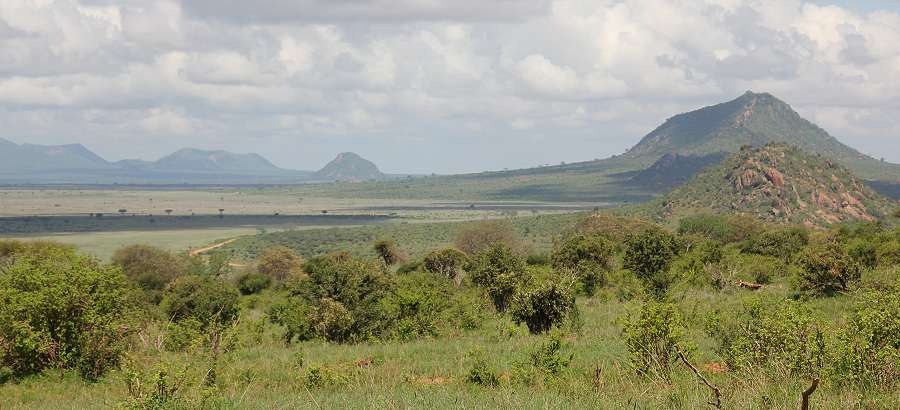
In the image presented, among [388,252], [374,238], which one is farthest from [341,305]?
[374,238]

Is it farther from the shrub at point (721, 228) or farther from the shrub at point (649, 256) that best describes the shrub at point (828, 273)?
the shrub at point (721, 228)

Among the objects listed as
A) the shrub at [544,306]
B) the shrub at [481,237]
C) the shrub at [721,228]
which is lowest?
the shrub at [481,237]

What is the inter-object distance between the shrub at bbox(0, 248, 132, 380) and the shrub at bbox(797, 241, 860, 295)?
27.8 meters

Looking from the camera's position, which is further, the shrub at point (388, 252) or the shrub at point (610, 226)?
the shrub at point (388, 252)

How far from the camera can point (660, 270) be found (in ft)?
148

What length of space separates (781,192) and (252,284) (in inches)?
3844

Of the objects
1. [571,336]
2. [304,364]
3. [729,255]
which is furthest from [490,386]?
[729,255]

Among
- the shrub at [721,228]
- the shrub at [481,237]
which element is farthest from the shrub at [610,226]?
the shrub at [481,237]

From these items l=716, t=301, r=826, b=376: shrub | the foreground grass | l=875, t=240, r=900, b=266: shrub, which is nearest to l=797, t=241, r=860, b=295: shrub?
the foreground grass

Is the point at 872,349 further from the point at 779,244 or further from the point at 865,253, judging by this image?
the point at 779,244

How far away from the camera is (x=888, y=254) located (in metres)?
39.9

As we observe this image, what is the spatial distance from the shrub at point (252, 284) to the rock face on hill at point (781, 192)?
8364 cm

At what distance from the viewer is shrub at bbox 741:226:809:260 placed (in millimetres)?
55469

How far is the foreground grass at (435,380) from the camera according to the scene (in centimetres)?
1024
